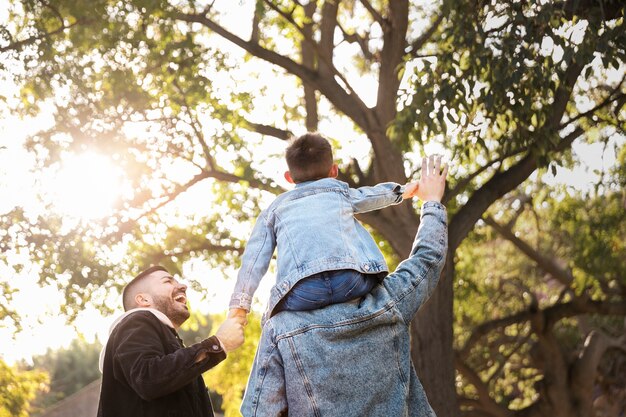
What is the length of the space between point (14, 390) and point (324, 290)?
11.5 meters

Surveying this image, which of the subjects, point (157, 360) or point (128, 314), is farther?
point (128, 314)

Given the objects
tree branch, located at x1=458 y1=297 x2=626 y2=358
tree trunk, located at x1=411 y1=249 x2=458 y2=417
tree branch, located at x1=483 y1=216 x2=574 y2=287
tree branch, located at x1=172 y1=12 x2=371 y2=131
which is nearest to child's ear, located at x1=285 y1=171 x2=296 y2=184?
tree trunk, located at x1=411 y1=249 x2=458 y2=417

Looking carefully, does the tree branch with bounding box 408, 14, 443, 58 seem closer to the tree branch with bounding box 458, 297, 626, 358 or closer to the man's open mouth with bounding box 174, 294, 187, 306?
the tree branch with bounding box 458, 297, 626, 358

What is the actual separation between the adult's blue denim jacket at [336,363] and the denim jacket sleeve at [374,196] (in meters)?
0.44

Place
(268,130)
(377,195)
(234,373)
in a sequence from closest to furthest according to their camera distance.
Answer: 1. (377,195)
2. (268,130)
3. (234,373)

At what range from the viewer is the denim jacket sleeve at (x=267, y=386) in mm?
4000

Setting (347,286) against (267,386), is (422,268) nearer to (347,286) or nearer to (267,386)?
(347,286)

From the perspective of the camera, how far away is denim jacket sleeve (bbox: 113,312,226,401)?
13.5 feet

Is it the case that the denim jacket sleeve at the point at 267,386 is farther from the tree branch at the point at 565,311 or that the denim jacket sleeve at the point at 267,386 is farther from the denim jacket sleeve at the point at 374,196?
the tree branch at the point at 565,311

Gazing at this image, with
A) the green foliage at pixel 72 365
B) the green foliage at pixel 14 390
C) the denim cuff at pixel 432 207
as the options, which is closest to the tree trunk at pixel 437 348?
the green foliage at pixel 14 390

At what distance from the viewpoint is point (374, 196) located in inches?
178

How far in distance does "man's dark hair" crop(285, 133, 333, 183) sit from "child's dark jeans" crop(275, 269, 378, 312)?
22.5 inches

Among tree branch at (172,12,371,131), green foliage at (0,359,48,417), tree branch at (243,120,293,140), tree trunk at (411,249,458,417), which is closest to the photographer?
tree trunk at (411,249,458,417)

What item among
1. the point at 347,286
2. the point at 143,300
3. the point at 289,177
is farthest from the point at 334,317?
the point at 143,300
